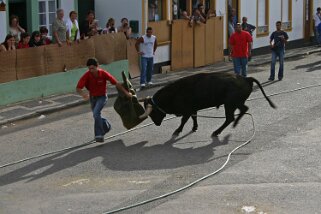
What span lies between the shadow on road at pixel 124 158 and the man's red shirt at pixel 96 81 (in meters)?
0.97

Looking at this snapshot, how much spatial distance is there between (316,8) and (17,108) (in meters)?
20.8

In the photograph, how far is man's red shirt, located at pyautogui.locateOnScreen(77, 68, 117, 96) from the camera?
12606 mm

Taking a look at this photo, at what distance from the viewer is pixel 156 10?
22.1 m

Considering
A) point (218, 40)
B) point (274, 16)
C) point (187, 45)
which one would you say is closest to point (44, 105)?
point (187, 45)

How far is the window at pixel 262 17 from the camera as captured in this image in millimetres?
27859

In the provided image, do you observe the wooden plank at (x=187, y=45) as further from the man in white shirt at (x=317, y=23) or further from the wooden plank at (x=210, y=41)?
the man in white shirt at (x=317, y=23)

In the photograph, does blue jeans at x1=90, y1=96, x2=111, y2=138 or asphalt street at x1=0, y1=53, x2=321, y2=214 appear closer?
asphalt street at x1=0, y1=53, x2=321, y2=214

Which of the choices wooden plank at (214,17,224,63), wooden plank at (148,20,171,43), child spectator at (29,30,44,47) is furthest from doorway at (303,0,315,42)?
child spectator at (29,30,44,47)

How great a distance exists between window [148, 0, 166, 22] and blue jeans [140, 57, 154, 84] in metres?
2.62

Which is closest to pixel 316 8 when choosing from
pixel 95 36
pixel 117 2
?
pixel 117 2

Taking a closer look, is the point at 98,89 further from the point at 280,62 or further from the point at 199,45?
the point at 199,45

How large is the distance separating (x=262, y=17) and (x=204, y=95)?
1587 centimetres

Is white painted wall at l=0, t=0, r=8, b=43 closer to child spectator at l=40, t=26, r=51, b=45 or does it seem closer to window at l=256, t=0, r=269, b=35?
child spectator at l=40, t=26, r=51, b=45

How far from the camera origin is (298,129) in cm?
1369
